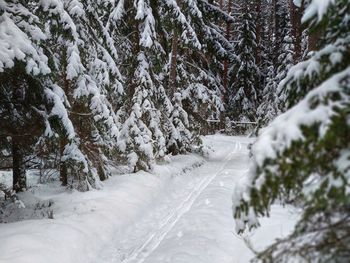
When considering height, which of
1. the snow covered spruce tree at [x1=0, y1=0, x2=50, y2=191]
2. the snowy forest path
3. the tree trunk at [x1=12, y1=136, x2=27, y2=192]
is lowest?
the snowy forest path

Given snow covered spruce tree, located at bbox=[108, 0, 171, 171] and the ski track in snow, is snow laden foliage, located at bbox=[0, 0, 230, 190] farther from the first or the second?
the ski track in snow

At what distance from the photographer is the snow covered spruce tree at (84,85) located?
10.0 m

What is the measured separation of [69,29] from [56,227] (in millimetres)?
4406

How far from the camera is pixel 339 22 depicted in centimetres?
353

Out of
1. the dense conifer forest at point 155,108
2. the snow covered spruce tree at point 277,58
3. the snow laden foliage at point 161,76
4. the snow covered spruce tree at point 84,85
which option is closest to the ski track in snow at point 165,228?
the dense conifer forest at point 155,108

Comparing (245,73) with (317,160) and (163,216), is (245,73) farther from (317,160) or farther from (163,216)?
(317,160)

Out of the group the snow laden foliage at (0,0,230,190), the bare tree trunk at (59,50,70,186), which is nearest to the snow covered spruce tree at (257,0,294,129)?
the snow laden foliage at (0,0,230,190)

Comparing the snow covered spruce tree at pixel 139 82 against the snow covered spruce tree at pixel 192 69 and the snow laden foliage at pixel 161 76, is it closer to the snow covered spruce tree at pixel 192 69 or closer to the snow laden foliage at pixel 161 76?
the snow laden foliage at pixel 161 76

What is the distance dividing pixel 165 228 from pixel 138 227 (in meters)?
0.67

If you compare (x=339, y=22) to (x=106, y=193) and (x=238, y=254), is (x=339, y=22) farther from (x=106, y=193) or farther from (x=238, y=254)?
(x=106, y=193)

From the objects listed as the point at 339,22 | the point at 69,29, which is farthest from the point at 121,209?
the point at 339,22

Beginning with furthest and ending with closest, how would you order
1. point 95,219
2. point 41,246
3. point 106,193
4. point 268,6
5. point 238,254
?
point 268,6 → point 106,193 → point 95,219 → point 238,254 → point 41,246

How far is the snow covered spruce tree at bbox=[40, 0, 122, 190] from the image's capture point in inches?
395

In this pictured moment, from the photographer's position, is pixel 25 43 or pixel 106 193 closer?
pixel 25 43
